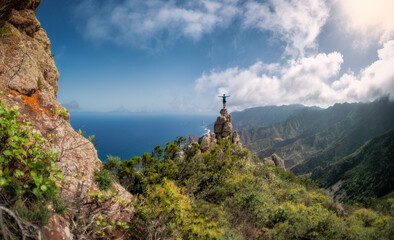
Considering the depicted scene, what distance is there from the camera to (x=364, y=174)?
140000mm

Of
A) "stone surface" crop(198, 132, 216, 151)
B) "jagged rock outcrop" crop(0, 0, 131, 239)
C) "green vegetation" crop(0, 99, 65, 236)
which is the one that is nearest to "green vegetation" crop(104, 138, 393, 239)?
"jagged rock outcrop" crop(0, 0, 131, 239)

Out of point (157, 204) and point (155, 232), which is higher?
point (157, 204)

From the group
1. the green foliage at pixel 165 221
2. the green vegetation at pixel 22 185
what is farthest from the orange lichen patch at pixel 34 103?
the green foliage at pixel 165 221

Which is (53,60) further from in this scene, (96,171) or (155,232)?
(155,232)

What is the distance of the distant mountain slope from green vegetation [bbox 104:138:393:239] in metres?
127

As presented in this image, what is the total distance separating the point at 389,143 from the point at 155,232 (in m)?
228

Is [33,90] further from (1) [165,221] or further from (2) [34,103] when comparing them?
(1) [165,221]

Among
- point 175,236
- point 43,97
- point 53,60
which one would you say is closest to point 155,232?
point 175,236

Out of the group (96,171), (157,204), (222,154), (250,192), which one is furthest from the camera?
(222,154)

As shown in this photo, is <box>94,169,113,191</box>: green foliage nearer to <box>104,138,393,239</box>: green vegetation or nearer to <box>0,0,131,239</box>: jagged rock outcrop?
<box>0,0,131,239</box>: jagged rock outcrop

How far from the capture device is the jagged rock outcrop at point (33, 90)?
6.59 m

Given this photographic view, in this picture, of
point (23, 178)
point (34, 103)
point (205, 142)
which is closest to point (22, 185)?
point (23, 178)

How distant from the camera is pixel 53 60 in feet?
35.7

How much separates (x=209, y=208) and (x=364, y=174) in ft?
617
